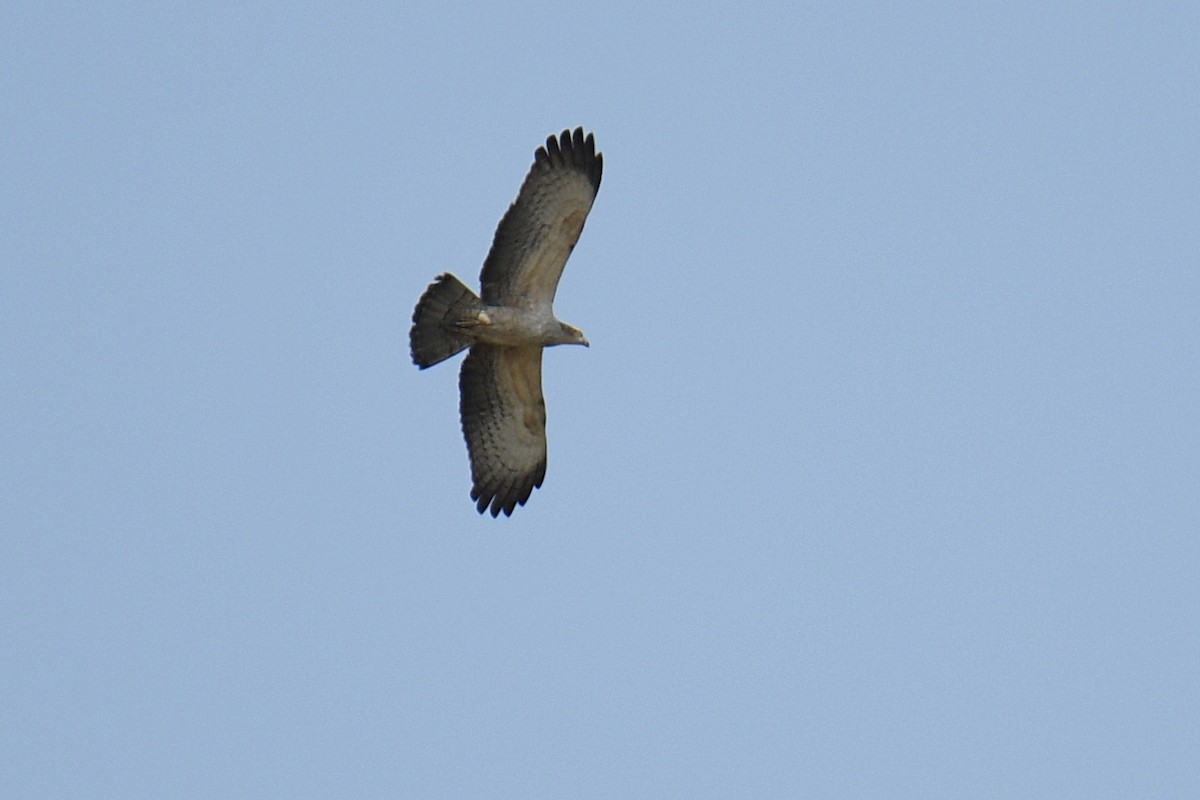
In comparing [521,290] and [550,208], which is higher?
[550,208]

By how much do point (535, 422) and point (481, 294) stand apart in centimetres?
154

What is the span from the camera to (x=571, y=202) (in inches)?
625

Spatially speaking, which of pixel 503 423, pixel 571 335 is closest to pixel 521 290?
pixel 571 335

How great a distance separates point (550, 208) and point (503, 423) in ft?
7.11

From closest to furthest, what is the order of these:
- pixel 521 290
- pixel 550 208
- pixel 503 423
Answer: pixel 550 208, pixel 521 290, pixel 503 423

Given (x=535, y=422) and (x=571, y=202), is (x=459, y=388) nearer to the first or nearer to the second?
(x=535, y=422)

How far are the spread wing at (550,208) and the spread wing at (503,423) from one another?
956mm

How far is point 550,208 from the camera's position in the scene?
52.1 feet

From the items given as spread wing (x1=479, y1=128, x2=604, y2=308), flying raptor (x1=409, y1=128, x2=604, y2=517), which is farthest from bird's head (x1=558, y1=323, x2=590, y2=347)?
spread wing (x1=479, y1=128, x2=604, y2=308)

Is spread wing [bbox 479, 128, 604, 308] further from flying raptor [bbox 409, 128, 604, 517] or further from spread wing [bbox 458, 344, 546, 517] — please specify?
spread wing [bbox 458, 344, 546, 517]

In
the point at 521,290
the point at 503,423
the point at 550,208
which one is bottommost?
the point at 503,423

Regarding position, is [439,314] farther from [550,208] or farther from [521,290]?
[550,208]

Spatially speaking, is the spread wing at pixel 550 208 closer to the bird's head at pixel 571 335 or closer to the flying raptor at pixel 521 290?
the flying raptor at pixel 521 290

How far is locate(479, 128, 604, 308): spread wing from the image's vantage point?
15.8 metres
